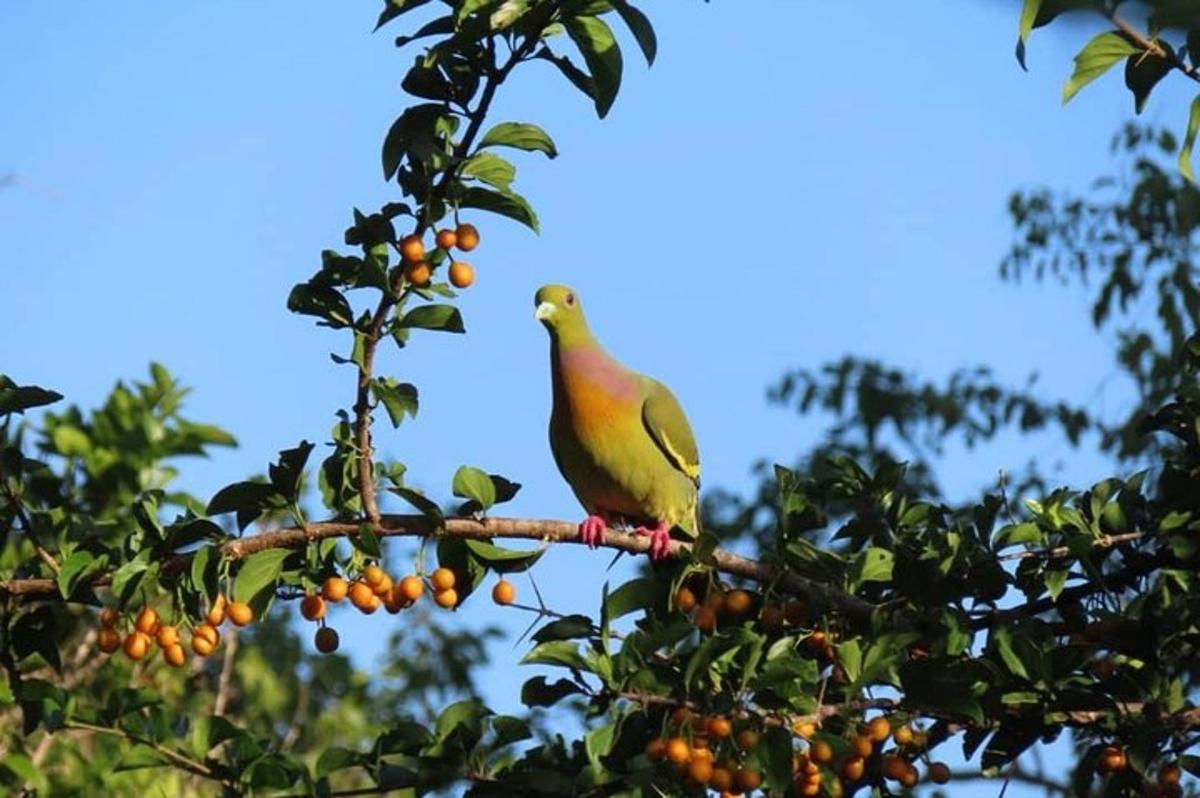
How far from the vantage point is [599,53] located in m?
2.53

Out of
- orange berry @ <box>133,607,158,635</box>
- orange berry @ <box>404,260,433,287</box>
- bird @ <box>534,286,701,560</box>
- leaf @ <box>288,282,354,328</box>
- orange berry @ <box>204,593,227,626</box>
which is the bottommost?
orange berry @ <box>133,607,158,635</box>

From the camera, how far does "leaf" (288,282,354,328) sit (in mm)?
2562

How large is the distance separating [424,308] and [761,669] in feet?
2.53

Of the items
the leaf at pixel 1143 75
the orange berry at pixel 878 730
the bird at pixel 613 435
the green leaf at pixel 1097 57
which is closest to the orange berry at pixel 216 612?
the orange berry at pixel 878 730

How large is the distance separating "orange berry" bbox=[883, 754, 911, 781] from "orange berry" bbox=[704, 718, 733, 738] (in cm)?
32

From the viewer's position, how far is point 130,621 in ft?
9.49

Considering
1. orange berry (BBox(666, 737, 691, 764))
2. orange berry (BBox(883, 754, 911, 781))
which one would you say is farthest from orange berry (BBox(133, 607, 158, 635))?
orange berry (BBox(883, 754, 911, 781))

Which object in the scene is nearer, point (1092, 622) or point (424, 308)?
point (424, 308)

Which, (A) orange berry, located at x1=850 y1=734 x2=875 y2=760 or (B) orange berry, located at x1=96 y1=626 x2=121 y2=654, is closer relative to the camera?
(A) orange berry, located at x1=850 y1=734 x2=875 y2=760

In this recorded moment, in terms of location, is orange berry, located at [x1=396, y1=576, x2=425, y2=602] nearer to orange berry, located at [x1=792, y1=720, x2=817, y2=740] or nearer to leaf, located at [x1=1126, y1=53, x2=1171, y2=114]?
orange berry, located at [x1=792, y1=720, x2=817, y2=740]

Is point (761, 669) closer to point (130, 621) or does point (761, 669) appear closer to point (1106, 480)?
point (1106, 480)

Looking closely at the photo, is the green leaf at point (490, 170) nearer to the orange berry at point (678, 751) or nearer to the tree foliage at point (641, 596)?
the tree foliage at point (641, 596)

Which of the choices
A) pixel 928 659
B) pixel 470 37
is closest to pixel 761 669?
pixel 928 659

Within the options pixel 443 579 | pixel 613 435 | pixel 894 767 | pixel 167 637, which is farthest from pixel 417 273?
pixel 613 435
